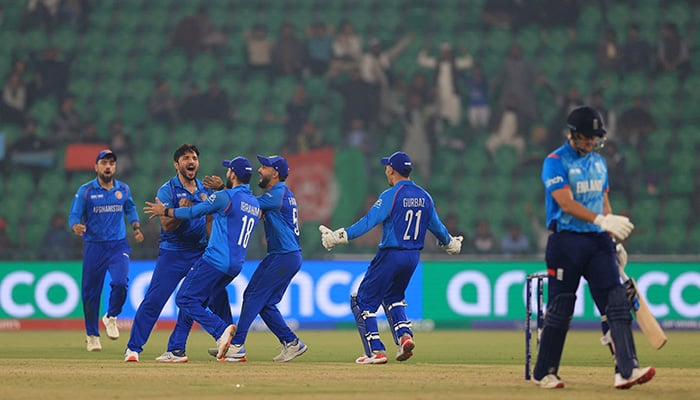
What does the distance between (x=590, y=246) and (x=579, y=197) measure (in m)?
0.40

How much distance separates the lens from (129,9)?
27.2 meters

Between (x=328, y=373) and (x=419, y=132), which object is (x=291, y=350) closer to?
(x=328, y=373)

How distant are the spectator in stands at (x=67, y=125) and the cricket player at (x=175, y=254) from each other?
11.7 m

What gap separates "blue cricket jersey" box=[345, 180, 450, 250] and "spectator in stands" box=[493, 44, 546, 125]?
38.4 feet

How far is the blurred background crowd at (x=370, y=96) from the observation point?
22.3m

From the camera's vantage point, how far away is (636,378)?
850cm

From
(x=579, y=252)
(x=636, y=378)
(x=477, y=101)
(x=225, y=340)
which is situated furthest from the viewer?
(x=477, y=101)

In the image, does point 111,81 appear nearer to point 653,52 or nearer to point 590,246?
point 653,52

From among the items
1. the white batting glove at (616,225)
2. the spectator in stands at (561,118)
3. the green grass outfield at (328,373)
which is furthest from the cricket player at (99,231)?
the spectator in stands at (561,118)

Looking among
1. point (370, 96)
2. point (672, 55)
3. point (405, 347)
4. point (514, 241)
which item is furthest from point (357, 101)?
point (405, 347)

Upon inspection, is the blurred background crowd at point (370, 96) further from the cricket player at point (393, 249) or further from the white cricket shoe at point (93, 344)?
the cricket player at point (393, 249)

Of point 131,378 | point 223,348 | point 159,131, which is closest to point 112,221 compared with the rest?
point 223,348

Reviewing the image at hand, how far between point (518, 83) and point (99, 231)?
1165 cm

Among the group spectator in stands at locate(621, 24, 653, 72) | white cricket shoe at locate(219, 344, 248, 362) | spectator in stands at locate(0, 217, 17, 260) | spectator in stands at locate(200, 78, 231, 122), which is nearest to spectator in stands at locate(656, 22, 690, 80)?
spectator in stands at locate(621, 24, 653, 72)
